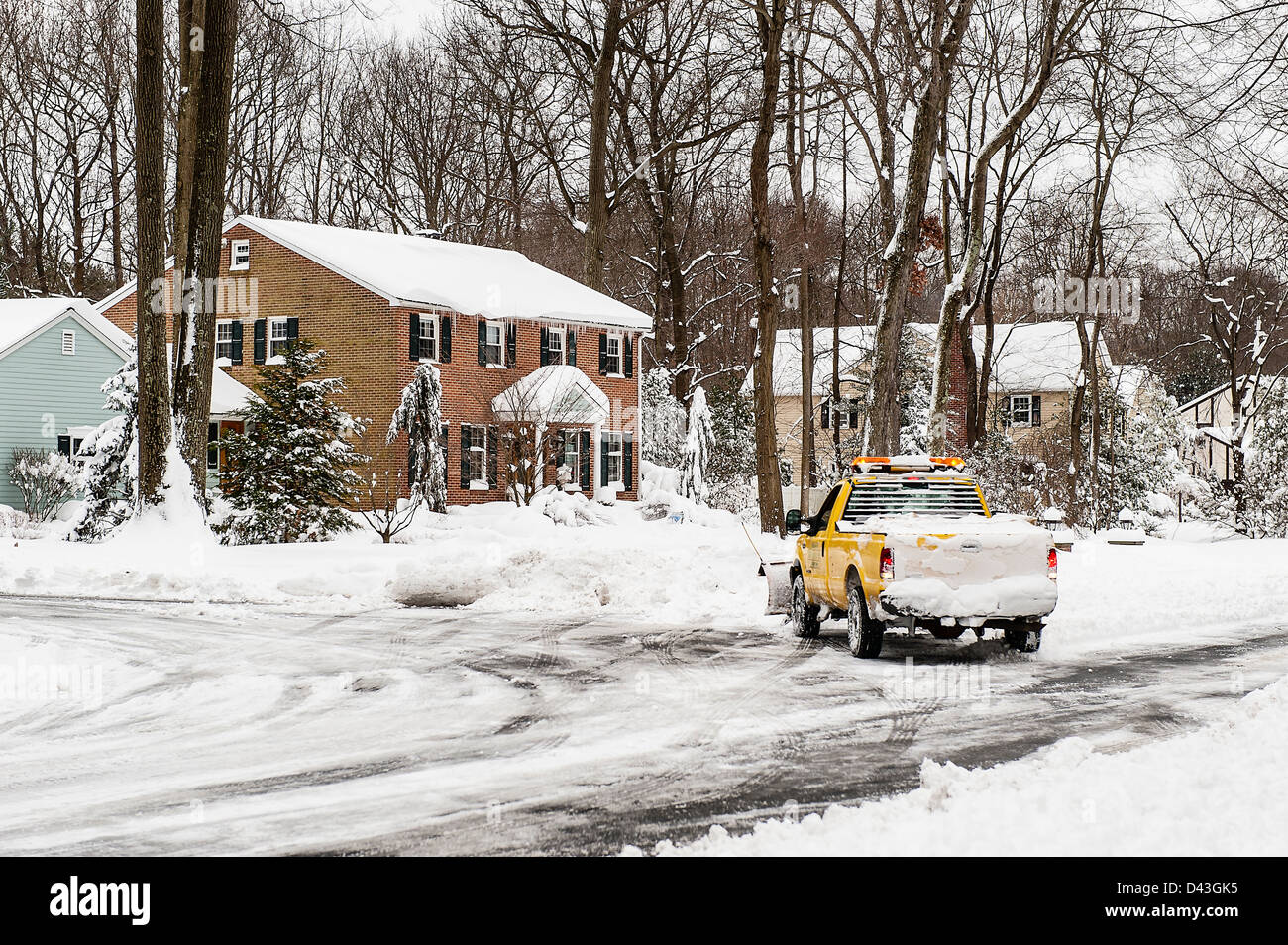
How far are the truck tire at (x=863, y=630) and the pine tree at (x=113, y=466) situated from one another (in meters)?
16.4

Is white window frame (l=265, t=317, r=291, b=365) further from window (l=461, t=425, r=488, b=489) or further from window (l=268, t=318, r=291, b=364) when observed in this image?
window (l=461, t=425, r=488, b=489)

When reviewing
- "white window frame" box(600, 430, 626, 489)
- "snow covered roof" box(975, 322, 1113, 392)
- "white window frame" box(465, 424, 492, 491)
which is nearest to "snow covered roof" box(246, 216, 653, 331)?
"white window frame" box(465, 424, 492, 491)

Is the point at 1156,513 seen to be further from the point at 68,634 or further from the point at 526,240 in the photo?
the point at 68,634

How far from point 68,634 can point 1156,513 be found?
4243 centimetres

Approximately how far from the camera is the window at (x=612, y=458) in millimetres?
43844

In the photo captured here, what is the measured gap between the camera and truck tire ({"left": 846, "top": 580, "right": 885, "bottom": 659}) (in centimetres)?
1354

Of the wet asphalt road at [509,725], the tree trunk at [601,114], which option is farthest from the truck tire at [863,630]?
the tree trunk at [601,114]

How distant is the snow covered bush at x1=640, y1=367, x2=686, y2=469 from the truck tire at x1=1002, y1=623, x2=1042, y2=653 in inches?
1316

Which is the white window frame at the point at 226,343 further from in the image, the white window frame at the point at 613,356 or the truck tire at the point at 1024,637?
the truck tire at the point at 1024,637

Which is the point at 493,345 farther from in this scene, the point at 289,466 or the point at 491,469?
the point at 289,466

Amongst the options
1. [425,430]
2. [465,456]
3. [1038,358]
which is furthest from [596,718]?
[1038,358]

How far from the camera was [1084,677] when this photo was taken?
12.1 m
